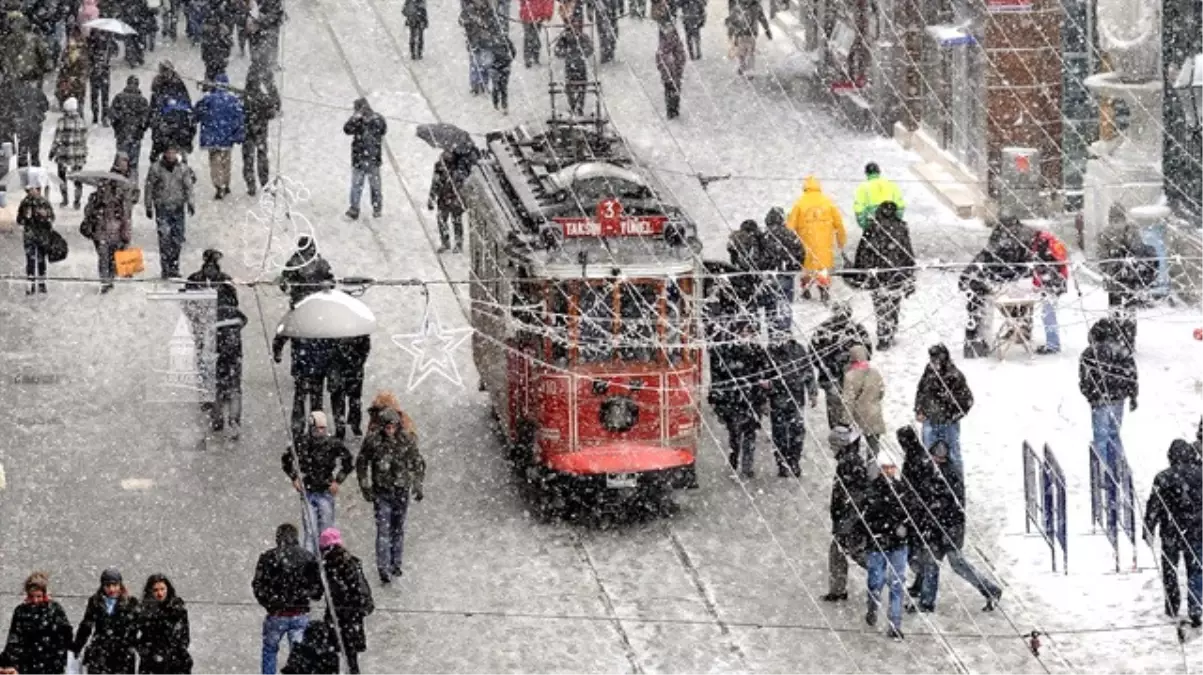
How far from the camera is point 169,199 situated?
3378cm

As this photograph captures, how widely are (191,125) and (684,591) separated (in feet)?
41.5

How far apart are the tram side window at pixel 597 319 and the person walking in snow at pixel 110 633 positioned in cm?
556

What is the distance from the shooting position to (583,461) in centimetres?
2733

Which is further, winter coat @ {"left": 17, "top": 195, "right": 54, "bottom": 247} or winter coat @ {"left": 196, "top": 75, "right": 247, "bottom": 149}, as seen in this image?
winter coat @ {"left": 196, "top": 75, "right": 247, "bottom": 149}

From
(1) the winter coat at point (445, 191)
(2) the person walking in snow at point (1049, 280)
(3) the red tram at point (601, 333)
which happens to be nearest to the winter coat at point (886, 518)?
(3) the red tram at point (601, 333)

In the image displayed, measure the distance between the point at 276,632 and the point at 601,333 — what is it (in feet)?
16.3

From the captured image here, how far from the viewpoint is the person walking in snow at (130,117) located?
36.8 meters

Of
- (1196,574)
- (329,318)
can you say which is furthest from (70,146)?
(1196,574)

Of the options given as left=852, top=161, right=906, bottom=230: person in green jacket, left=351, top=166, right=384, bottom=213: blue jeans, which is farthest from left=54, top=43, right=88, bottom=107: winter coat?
left=852, top=161, right=906, bottom=230: person in green jacket

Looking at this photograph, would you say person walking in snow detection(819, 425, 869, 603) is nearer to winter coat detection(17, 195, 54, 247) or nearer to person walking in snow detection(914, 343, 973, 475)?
person walking in snow detection(914, 343, 973, 475)

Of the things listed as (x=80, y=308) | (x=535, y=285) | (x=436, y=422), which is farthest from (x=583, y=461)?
(x=80, y=308)

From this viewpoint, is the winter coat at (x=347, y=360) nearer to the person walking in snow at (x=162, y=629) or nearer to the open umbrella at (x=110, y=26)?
the person walking in snow at (x=162, y=629)

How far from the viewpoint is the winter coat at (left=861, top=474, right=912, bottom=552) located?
24422mm

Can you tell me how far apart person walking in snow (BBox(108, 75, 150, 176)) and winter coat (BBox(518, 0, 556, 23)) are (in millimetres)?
6982
